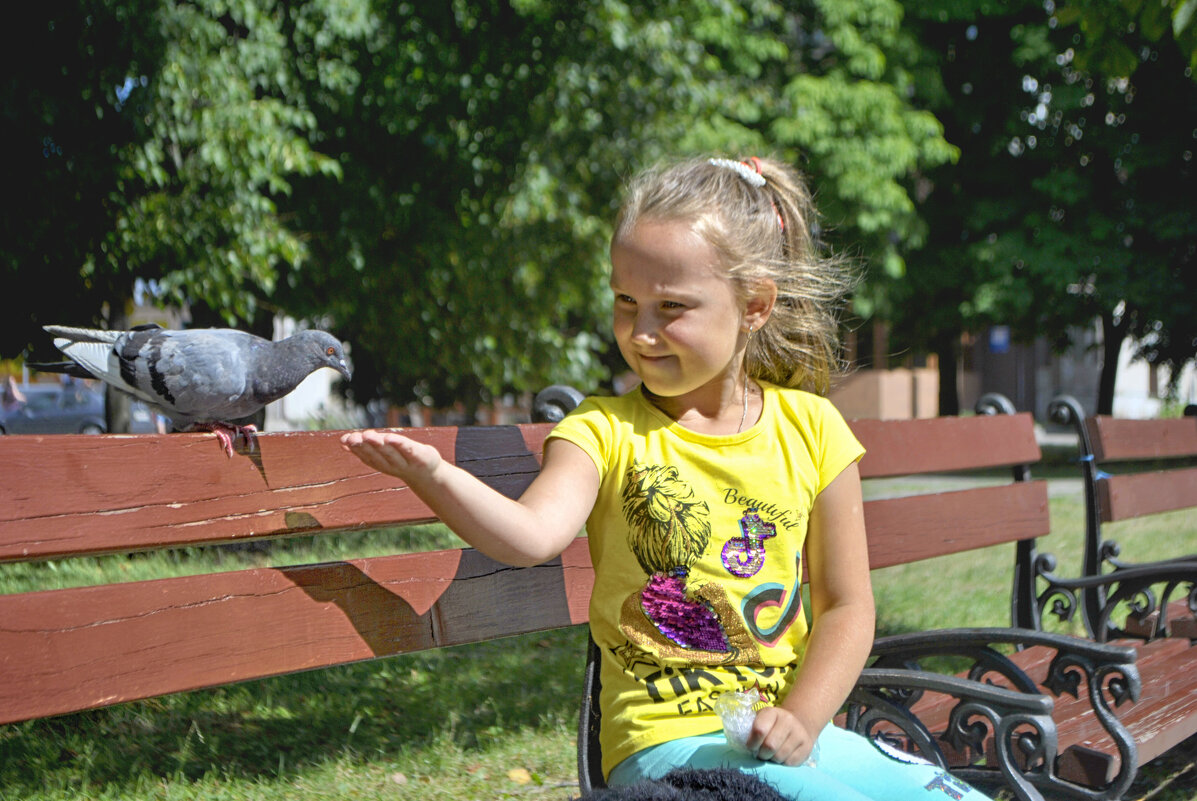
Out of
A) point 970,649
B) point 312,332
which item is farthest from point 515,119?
point 970,649

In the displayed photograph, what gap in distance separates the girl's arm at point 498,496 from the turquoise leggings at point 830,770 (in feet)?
1.27

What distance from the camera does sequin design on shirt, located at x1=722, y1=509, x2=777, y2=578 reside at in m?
1.87

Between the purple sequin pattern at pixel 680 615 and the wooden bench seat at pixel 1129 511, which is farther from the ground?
the purple sequin pattern at pixel 680 615

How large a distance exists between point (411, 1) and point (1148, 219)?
13169mm

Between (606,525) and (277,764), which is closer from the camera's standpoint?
(606,525)

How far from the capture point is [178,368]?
2305mm

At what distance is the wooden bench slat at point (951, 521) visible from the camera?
3273 millimetres

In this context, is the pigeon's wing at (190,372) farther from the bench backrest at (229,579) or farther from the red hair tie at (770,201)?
the red hair tie at (770,201)

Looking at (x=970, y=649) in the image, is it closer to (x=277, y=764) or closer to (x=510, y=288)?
(x=277, y=764)

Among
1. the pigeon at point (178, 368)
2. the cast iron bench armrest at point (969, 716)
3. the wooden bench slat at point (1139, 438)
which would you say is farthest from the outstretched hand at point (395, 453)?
the wooden bench slat at point (1139, 438)

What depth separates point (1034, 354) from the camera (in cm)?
3622

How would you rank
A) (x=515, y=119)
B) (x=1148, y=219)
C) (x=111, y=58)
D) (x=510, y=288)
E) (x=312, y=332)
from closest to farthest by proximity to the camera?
(x=312, y=332), (x=111, y=58), (x=515, y=119), (x=510, y=288), (x=1148, y=219)

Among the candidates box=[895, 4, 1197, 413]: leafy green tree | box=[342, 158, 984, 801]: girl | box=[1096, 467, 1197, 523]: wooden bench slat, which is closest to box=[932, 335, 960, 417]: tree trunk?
box=[895, 4, 1197, 413]: leafy green tree

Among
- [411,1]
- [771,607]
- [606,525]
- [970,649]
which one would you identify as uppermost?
[411,1]
